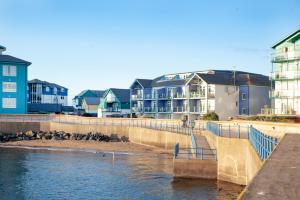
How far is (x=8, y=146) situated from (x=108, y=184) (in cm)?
3139

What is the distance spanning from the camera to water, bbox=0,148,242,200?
2486cm

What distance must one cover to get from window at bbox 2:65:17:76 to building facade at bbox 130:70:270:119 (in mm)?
26561

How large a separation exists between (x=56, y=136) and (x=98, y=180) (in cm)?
3347

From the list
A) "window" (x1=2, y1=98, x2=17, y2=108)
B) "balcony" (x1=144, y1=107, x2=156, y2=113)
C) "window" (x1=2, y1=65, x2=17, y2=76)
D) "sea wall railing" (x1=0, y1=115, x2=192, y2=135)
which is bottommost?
"sea wall railing" (x1=0, y1=115, x2=192, y2=135)

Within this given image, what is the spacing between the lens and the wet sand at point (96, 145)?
48.1 metres

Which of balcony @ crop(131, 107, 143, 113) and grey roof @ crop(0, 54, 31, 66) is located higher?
grey roof @ crop(0, 54, 31, 66)

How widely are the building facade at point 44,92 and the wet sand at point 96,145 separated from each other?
182ft

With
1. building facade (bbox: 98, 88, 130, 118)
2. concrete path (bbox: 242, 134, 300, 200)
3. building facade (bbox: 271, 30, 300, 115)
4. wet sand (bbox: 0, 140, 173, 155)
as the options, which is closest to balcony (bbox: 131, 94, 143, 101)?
building facade (bbox: 98, 88, 130, 118)

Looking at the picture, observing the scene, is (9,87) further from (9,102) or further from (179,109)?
(179,109)

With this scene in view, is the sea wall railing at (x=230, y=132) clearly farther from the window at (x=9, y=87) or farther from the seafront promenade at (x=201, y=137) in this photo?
the window at (x=9, y=87)

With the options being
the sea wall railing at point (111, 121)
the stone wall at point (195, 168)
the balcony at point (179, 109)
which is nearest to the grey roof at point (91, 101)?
the sea wall railing at point (111, 121)

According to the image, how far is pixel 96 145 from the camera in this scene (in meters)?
54.3

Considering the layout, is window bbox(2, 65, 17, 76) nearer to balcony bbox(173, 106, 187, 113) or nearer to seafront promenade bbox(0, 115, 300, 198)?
seafront promenade bbox(0, 115, 300, 198)

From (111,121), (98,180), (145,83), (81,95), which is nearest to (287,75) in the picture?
(111,121)
